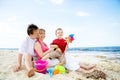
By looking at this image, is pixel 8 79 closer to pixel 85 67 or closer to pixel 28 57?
pixel 28 57

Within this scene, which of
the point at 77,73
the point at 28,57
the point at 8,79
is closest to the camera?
the point at 8,79

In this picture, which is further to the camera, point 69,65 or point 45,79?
point 69,65

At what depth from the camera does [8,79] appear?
3.66m

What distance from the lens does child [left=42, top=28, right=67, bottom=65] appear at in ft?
14.3

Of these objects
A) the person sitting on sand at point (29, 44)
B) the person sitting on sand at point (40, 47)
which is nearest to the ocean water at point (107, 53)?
the person sitting on sand at point (40, 47)

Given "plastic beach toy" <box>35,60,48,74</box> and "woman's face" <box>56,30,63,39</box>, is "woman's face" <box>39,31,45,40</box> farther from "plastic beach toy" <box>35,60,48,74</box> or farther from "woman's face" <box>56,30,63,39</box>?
"plastic beach toy" <box>35,60,48,74</box>

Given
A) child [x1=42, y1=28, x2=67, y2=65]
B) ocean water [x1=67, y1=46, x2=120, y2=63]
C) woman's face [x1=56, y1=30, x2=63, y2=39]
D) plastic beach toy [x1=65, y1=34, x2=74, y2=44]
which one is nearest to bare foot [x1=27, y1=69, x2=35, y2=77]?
child [x1=42, y1=28, x2=67, y2=65]

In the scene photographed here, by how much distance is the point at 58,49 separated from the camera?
14.9ft

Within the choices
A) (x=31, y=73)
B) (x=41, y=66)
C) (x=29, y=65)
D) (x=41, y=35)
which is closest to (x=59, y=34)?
(x=41, y=35)

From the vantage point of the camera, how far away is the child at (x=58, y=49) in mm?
4366

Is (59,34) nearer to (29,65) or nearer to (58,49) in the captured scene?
(58,49)

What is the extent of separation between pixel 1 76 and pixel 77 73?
6.43 feet

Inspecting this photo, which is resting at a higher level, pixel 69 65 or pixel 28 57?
pixel 28 57

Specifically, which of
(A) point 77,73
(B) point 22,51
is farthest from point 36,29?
(A) point 77,73
